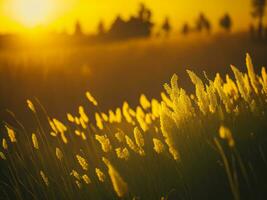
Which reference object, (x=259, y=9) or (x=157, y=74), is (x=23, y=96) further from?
(x=259, y=9)

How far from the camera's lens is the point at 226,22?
250 ft

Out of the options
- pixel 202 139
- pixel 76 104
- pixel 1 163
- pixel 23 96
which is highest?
pixel 23 96

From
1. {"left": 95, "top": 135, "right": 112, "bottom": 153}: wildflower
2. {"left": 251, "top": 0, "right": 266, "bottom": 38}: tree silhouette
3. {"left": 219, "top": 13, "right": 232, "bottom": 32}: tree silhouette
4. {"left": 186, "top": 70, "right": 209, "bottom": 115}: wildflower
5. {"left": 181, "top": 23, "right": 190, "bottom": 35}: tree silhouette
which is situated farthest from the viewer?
Result: {"left": 181, "top": 23, "right": 190, "bottom": 35}: tree silhouette

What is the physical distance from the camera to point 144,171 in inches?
119

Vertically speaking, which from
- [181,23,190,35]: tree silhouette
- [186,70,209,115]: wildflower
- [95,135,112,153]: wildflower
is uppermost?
[181,23,190,35]: tree silhouette

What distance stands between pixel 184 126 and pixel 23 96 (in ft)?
36.2

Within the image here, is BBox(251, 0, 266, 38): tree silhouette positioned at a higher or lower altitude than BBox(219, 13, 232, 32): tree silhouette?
lower

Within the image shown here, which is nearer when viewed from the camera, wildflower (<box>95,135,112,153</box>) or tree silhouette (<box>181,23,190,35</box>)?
wildflower (<box>95,135,112,153</box>)

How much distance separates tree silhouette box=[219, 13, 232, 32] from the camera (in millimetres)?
76125

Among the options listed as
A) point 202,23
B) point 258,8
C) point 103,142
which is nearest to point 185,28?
point 202,23

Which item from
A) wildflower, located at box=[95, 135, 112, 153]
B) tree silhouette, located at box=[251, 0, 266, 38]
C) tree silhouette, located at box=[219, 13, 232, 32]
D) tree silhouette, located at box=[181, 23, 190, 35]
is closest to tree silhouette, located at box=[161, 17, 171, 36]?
tree silhouette, located at box=[181, 23, 190, 35]

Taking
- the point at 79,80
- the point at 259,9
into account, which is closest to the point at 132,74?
the point at 79,80

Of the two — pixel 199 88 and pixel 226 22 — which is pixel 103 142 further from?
pixel 226 22

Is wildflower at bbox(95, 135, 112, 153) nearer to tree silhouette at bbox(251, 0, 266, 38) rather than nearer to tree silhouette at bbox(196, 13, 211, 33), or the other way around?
tree silhouette at bbox(251, 0, 266, 38)
